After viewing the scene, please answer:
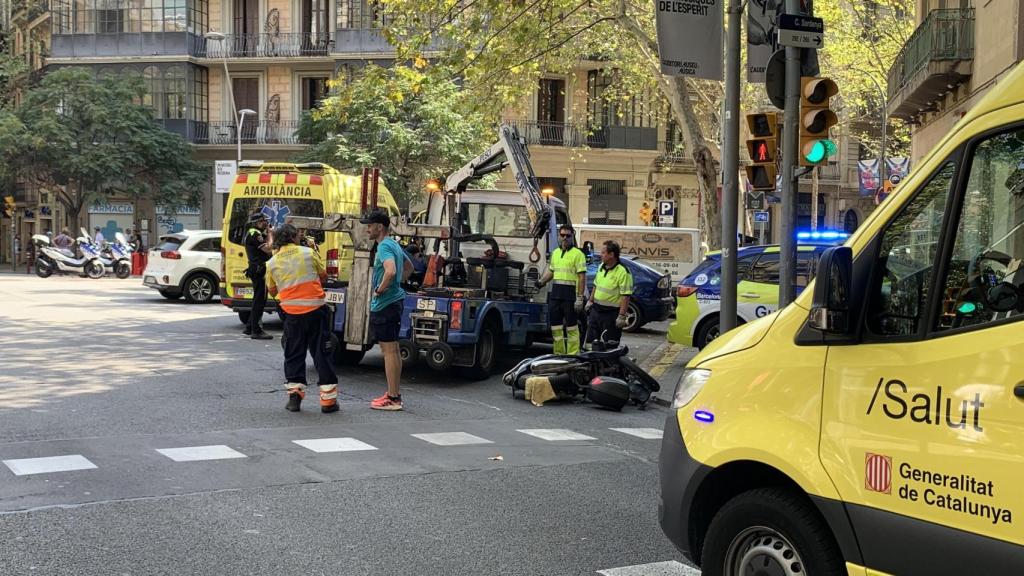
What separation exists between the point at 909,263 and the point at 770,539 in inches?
44.0

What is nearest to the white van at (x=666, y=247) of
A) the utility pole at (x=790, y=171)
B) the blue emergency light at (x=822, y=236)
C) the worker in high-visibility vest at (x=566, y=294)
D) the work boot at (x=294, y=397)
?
the blue emergency light at (x=822, y=236)

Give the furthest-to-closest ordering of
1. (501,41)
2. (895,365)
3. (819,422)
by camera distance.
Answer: (501,41) < (819,422) < (895,365)

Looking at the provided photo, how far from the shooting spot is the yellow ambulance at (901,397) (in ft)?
9.26

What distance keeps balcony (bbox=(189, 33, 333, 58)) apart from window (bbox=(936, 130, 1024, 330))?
4060 cm

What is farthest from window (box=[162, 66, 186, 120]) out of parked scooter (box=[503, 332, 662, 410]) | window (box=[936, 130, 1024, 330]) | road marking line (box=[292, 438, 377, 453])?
window (box=[936, 130, 1024, 330])

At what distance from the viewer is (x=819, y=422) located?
3.31 metres

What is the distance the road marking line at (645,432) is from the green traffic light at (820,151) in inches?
114

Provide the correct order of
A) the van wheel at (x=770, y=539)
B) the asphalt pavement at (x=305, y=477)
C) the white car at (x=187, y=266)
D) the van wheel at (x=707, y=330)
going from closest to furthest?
the van wheel at (x=770, y=539) < the asphalt pavement at (x=305, y=477) < the van wheel at (x=707, y=330) < the white car at (x=187, y=266)

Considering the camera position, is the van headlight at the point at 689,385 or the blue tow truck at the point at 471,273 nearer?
the van headlight at the point at 689,385

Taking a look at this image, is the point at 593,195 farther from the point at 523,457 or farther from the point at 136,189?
the point at 523,457

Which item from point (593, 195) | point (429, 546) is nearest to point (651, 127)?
point (593, 195)

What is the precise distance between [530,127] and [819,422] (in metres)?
35.7

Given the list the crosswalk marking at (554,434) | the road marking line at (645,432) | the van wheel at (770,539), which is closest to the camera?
the van wheel at (770,539)

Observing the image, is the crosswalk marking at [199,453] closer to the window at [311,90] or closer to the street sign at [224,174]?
the street sign at [224,174]
